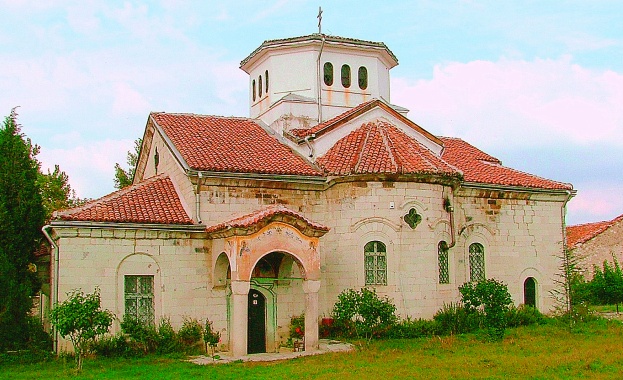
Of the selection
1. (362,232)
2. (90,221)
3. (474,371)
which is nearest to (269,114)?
(362,232)

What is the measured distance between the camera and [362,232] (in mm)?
18109

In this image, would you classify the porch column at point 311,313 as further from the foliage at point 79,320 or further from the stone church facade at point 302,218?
the foliage at point 79,320

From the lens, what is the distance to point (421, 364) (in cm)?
1338

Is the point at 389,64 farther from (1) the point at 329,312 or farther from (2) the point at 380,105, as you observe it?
(1) the point at 329,312

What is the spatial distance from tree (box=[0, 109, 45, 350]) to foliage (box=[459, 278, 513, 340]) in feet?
38.2

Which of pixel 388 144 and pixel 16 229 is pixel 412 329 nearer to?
pixel 388 144

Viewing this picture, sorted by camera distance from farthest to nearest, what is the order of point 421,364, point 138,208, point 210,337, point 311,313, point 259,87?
point 259,87
point 138,208
point 311,313
point 210,337
point 421,364

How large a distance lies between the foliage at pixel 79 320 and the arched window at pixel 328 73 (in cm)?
1095

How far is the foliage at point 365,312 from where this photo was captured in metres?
16.2

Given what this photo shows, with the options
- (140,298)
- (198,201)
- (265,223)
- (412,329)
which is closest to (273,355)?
(265,223)

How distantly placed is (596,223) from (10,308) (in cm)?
2749

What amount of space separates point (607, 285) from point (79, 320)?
22.8 metres

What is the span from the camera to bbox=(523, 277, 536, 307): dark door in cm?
2152

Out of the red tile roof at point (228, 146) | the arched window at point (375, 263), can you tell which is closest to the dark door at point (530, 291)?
the arched window at point (375, 263)
